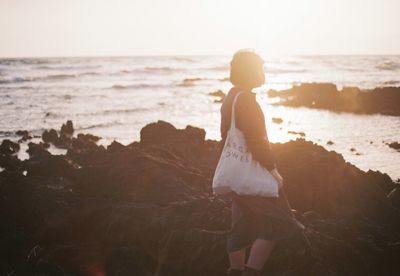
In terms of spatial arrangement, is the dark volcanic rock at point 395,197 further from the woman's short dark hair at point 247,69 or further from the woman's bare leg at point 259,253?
the woman's short dark hair at point 247,69

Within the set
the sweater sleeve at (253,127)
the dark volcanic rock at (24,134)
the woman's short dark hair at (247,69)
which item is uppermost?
the woman's short dark hair at (247,69)

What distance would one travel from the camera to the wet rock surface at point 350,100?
94.6ft

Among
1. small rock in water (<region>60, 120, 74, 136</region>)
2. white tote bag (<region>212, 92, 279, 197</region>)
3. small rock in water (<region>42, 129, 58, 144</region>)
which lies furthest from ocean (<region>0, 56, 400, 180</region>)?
white tote bag (<region>212, 92, 279, 197</region>)

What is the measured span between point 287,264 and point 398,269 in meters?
1.38

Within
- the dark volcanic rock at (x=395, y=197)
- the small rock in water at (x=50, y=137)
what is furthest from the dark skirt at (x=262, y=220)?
the small rock in water at (x=50, y=137)

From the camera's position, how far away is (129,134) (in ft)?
69.1

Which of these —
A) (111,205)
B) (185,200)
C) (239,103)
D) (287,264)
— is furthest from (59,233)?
(239,103)

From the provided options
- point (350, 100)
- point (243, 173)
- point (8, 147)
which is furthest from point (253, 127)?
point (350, 100)

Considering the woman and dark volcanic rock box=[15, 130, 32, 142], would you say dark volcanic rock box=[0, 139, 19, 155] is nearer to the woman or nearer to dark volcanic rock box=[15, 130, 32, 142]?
dark volcanic rock box=[15, 130, 32, 142]

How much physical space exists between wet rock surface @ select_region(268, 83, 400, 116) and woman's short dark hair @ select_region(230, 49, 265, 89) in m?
24.8

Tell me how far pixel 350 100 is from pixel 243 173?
29.6 meters

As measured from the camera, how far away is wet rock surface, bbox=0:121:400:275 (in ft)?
17.5

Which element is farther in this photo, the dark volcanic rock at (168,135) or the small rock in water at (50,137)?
the small rock in water at (50,137)

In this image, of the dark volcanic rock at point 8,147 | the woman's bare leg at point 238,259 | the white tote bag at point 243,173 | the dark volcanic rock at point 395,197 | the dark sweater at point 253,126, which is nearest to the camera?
the dark sweater at point 253,126
